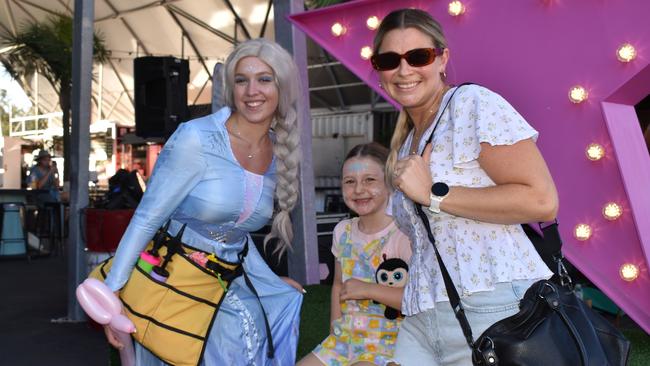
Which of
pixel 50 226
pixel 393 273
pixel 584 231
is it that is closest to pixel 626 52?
pixel 584 231

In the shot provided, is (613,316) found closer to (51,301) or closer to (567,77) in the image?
(567,77)

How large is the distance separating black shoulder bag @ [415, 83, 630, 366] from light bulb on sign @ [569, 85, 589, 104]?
8.26ft

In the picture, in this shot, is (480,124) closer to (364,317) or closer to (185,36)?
(364,317)

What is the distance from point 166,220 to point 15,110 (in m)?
47.7

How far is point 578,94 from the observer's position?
398 centimetres

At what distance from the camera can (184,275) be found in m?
2.48

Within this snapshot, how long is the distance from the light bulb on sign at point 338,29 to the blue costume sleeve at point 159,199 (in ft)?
8.55

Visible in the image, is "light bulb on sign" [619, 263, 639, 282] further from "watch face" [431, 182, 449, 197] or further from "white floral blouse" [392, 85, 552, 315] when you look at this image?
"watch face" [431, 182, 449, 197]

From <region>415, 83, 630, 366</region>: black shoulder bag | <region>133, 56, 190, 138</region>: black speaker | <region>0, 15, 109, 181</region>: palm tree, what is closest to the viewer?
<region>415, 83, 630, 366</region>: black shoulder bag

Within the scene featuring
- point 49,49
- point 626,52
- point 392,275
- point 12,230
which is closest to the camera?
point 392,275

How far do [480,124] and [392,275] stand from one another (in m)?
1.19

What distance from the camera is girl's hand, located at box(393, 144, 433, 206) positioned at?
67.9 inches

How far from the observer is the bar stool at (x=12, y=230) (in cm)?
A: 1289

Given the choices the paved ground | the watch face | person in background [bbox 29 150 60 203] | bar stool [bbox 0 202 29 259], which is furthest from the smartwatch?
person in background [bbox 29 150 60 203]
